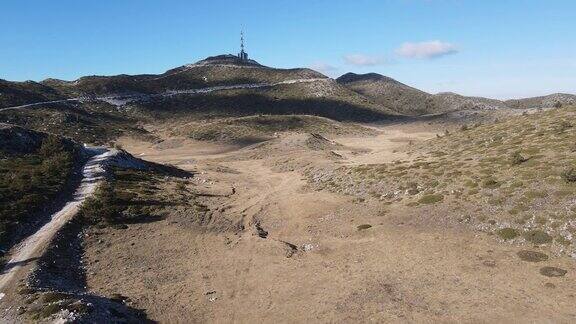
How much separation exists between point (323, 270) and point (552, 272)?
16.6 metres

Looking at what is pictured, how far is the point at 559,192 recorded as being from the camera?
3781 centimetres

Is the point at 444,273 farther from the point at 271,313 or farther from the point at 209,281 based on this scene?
the point at 209,281

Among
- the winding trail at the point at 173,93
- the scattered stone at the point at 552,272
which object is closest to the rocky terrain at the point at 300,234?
the scattered stone at the point at 552,272

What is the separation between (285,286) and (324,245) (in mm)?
8665

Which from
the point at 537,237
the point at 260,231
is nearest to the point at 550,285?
the point at 537,237

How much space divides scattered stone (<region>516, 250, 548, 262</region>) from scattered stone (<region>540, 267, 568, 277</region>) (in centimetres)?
132

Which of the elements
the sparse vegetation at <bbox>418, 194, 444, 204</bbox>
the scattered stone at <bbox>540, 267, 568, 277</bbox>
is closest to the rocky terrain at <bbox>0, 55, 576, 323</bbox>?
the scattered stone at <bbox>540, 267, 568, 277</bbox>

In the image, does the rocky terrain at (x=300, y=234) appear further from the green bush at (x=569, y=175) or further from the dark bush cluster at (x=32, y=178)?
the dark bush cluster at (x=32, y=178)

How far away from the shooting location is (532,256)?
106 feet

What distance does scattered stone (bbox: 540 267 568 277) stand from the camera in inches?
1166

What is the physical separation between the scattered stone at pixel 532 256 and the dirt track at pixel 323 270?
547 millimetres

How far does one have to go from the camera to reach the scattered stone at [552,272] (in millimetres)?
29620

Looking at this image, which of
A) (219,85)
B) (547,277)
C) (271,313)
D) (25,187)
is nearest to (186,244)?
(271,313)

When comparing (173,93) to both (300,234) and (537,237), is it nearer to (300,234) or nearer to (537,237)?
(300,234)
